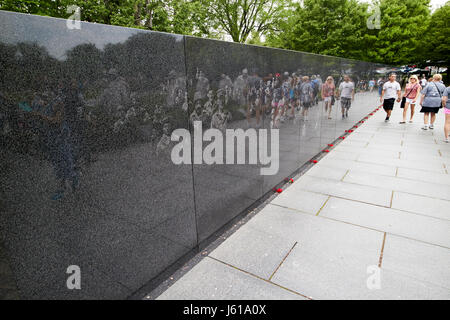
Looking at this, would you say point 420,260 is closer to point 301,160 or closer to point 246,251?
point 246,251

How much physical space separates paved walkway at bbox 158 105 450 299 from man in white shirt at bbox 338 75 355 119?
3.70 m

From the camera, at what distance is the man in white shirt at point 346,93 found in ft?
28.3

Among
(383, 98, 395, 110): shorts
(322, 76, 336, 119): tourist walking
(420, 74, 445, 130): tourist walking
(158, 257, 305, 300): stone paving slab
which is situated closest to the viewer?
(158, 257, 305, 300): stone paving slab

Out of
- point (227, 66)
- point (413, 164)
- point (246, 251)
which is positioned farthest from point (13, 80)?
point (413, 164)

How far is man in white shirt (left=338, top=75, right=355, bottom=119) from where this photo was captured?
28.3 feet

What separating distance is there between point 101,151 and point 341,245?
3.01 m

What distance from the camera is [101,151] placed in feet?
6.83

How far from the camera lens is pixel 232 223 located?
3.90 m

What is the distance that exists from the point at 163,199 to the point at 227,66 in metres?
1.86
